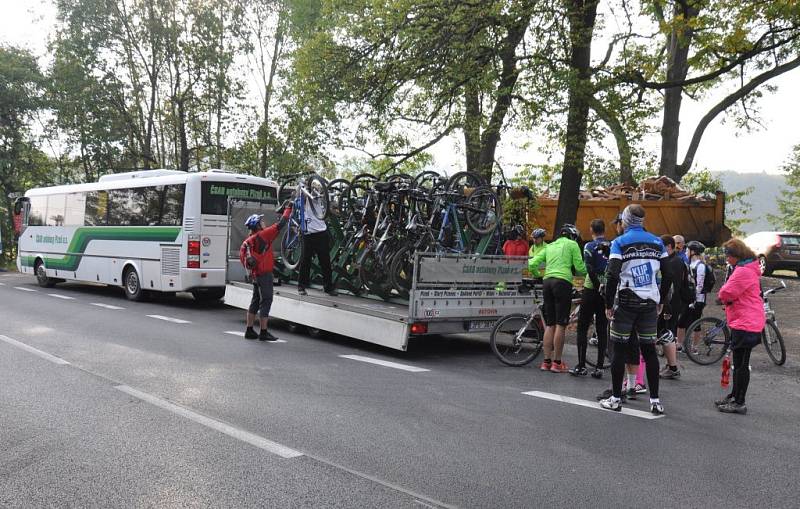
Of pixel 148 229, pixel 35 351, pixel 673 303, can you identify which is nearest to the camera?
pixel 35 351

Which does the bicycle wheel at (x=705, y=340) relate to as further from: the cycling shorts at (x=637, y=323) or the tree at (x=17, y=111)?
the tree at (x=17, y=111)

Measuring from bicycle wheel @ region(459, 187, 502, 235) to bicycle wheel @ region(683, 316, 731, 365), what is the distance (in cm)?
324

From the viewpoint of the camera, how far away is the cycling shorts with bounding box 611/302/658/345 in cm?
621

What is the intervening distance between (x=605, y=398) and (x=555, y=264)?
6.87ft

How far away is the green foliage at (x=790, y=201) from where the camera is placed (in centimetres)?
5244

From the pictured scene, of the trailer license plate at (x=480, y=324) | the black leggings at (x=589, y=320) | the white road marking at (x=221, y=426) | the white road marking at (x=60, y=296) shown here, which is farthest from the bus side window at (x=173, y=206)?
the black leggings at (x=589, y=320)

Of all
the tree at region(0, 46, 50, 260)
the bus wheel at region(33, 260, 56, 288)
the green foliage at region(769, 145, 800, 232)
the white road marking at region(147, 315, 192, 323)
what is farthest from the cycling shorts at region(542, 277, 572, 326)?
the green foliage at region(769, 145, 800, 232)

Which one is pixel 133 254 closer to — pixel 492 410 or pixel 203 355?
pixel 203 355

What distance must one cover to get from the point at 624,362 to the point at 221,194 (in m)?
10.6

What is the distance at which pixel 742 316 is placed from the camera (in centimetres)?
647

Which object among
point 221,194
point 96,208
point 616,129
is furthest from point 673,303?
point 96,208

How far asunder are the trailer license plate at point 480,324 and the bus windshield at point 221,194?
6.39 metres

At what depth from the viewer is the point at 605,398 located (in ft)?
22.0

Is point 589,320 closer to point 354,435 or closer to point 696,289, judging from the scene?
point 696,289
